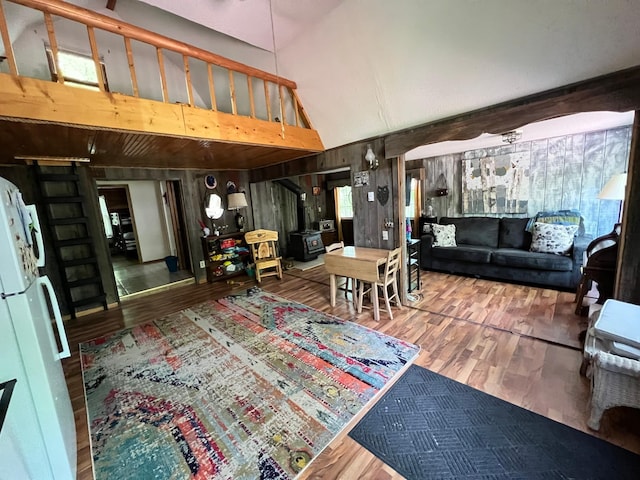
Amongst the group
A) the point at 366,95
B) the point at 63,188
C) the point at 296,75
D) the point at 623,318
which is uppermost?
the point at 296,75

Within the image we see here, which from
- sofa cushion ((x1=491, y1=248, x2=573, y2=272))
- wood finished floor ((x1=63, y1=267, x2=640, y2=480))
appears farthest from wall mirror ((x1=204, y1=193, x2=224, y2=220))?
sofa cushion ((x1=491, y1=248, x2=573, y2=272))

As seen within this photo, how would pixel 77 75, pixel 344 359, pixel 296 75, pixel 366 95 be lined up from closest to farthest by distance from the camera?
pixel 344 359, pixel 366 95, pixel 296 75, pixel 77 75

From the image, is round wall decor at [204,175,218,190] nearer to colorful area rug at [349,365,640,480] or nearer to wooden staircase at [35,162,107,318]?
wooden staircase at [35,162,107,318]

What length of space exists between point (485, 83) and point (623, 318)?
76.7 inches

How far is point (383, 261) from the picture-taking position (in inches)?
115

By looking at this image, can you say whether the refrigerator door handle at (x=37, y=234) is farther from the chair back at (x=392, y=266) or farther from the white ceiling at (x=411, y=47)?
the chair back at (x=392, y=266)

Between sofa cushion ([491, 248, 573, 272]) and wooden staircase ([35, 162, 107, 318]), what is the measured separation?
5879 millimetres

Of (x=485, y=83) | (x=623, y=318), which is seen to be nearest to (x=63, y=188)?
(x=485, y=83)

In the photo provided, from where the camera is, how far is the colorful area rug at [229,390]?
4.83 feet

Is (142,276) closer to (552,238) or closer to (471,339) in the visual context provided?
(471,339)

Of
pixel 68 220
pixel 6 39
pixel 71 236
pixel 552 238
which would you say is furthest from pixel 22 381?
pixel 552 238

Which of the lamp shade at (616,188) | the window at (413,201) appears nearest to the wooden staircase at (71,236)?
the window at (413,201)

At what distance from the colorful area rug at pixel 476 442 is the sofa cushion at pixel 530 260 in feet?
8.43

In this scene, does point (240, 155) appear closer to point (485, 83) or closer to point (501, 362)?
point (485, 83)
